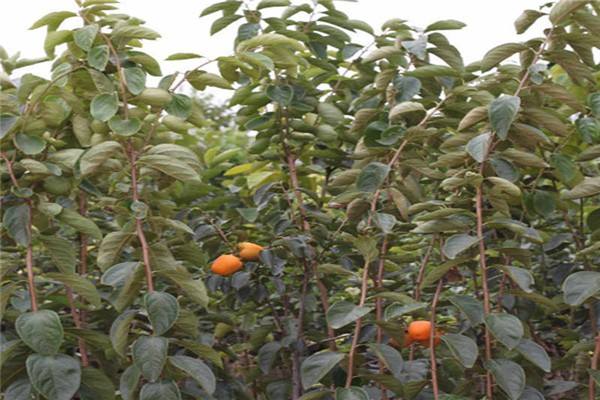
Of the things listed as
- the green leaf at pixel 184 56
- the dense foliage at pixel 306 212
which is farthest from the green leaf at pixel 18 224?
the green leaf at pixel 184 56

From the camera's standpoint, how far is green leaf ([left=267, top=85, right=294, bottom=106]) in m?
2.24

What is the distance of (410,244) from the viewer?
234cm

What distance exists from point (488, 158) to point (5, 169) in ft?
3.27

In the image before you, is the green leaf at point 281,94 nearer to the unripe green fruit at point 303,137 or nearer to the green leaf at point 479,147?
the unripe green fruit at point 303,137

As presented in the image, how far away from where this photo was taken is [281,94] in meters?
2.25

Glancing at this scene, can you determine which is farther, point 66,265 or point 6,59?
point 6,59

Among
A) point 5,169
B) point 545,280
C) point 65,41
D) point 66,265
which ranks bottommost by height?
point 545,280

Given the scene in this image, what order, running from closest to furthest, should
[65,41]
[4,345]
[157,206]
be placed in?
[4,345]
[65,41]
[157,206]

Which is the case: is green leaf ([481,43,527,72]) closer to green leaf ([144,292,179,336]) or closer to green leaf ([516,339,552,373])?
green leaf ([516,339,552,373])

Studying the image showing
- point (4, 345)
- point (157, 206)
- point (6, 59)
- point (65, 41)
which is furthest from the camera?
point (6, 59)

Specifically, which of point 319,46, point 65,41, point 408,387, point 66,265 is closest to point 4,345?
point 66,265

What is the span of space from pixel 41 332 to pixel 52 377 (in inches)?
3.4

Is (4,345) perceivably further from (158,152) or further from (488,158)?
(488,158)

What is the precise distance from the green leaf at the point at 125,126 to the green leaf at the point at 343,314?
0.53m
